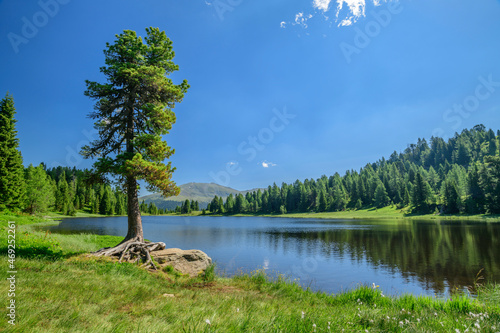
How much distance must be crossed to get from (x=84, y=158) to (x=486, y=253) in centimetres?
3816

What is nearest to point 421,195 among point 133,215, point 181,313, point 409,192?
point 409,192

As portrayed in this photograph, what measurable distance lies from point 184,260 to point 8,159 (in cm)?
4088

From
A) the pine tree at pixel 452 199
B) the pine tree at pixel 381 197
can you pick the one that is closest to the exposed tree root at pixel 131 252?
the pine tree at pixel 452 199

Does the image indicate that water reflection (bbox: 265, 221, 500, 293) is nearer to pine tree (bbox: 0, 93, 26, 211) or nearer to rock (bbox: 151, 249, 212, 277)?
rock (bbox: 151, 249, 212, 277)

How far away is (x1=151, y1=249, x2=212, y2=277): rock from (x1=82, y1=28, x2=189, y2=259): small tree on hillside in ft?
3.87

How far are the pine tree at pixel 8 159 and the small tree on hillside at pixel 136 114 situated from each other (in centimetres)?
3128

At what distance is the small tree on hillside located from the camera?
15.8 m

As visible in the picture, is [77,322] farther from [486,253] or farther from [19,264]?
[486,253]

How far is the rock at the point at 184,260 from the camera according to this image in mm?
14945

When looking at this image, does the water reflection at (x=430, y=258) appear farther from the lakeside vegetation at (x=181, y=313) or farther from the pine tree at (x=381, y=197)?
the pine tree at (x=381, y=197)

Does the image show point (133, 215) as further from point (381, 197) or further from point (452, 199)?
point (381, 197)

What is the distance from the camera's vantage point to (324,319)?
17.5ft

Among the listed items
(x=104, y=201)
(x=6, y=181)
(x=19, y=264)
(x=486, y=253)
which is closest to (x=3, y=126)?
(x=6, y=181)

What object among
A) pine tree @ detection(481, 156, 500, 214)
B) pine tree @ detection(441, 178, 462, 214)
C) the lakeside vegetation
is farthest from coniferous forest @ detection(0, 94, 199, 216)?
pine tree @ detection(441, 178, 462, 214)
